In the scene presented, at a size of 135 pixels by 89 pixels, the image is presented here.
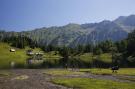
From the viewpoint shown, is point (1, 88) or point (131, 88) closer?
point (131, 88)

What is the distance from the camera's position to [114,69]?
346ft

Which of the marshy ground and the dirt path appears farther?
the dirt path

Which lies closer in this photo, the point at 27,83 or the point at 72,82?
the point at 72,82

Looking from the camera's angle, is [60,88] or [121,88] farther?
[60,88]

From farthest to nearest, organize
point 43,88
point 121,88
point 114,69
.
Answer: point 114,69
point 43,88
point 121,88

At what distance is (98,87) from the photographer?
60.2 meters

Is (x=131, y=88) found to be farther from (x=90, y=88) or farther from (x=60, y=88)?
(x=60, y=88)

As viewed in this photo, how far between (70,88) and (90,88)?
5325 mm

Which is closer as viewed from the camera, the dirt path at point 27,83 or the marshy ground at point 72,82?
the marshy ground at point 72,82

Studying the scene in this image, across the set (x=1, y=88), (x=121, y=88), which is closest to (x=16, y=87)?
(x=1, y=88)

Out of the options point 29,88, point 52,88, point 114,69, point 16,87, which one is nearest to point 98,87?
point 52,88

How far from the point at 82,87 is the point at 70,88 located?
2969 millimetres

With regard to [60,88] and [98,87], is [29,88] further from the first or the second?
[98,87]

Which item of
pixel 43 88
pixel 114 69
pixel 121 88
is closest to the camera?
pixel 121 88
